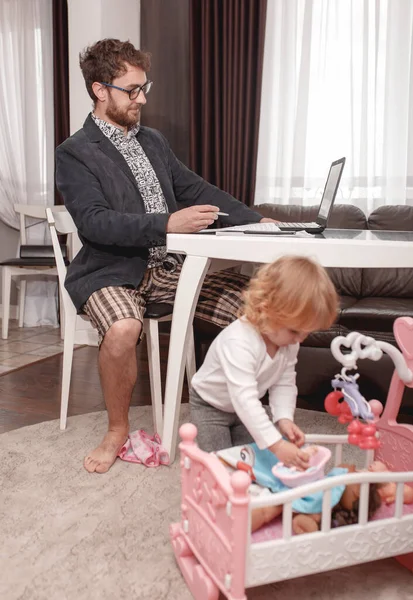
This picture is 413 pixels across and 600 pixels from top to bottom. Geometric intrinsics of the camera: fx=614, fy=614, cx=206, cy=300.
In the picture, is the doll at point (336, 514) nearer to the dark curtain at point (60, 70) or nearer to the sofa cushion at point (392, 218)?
the sofa cushion at point (392, 218)

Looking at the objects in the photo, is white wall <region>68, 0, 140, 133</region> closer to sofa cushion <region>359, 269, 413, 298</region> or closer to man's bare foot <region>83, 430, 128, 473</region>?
sofa cushion <region>359, 269, 413, 298</region>

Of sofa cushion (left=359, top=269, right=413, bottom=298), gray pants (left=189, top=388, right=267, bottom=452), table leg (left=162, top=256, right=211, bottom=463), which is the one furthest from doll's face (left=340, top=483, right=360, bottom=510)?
sofa cushion (left=359, top=269, right=413, bottom=298)

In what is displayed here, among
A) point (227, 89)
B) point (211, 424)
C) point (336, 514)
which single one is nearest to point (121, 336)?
point (211, 424)

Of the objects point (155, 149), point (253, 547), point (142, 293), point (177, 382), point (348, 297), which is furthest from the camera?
point (348, 297)

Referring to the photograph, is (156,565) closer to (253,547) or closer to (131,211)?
(253,547)

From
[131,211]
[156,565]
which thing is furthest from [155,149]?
[156,565]

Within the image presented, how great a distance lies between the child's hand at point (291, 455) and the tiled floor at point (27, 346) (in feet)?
6.95

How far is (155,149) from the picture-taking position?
2.34m

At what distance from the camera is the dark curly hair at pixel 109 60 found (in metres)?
2.14

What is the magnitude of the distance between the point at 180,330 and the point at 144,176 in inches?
26.5

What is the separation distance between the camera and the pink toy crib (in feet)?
3.56

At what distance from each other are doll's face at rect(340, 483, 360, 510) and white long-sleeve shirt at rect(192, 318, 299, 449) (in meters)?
0.18

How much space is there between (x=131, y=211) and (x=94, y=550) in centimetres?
113

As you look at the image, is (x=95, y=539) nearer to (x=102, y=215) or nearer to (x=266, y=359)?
(x=266, y=359)
